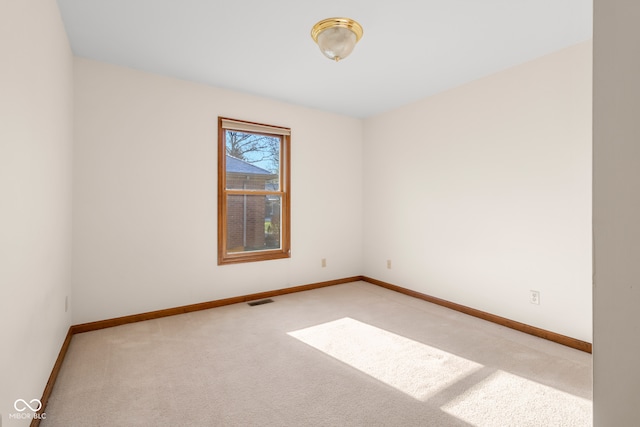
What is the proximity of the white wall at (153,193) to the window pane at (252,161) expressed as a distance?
0.21 meters

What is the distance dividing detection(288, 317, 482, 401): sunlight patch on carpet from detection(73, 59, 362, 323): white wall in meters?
1.33

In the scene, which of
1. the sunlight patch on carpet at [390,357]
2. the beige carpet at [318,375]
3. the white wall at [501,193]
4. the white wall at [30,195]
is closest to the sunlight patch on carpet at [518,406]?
the beige carpet at [318,375]

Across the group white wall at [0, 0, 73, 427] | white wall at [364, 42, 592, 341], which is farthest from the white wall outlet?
white wall at [0, 0, 73, 427]

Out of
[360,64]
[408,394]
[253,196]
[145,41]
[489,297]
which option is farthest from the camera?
[253,196]

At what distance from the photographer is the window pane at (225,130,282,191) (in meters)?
3.69

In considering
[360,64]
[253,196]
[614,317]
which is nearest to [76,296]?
[253,196]

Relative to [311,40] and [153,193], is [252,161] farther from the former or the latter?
[311,40]

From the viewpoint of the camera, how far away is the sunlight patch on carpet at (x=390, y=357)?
2.04 metres

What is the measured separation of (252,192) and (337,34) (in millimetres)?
2105

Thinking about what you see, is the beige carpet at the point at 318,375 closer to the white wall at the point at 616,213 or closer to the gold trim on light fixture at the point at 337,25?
the white wall at the point at 616,213

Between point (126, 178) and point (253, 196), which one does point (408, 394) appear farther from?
point (126, 178)

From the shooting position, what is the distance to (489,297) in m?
3.16

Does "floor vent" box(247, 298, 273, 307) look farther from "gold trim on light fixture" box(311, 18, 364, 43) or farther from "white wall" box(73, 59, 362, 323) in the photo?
"gold trim on light fixture" box(311, 18, 364, 43)

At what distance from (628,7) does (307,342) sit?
2.63 meters
